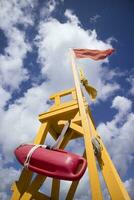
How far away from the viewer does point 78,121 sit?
837cm

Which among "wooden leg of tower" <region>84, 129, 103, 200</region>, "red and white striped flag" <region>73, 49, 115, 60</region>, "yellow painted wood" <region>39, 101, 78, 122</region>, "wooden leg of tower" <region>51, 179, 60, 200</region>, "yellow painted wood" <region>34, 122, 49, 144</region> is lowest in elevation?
"wooden leg of tower" <region>51, 179, 60, 200</region>

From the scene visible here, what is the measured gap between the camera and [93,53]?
10.0 metres

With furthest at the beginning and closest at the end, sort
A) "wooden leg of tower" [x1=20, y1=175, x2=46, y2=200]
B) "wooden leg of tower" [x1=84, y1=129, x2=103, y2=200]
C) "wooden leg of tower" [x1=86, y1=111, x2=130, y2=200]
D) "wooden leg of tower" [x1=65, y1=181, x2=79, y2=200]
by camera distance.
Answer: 1. "wooden leg of tower" [x1=65, y1=181, x2=79, y2=200]
2. "wooden leg of tower" [x1=20, y1=175, x2=46, y2=200]
3. "wooden leg of tower" [x1=86, y1=111, x2=130, y2=200]
4. "wooden leg of tower" [x1=84, y1=129, x2=103, y2=200]

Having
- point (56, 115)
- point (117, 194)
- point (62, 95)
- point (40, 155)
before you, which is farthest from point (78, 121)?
point (117, 194)

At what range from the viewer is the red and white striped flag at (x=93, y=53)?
9897mm

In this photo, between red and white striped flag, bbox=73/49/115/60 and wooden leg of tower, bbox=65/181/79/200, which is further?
red and white striped flag, bbox=73/49/115/60

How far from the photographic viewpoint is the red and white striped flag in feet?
32.5

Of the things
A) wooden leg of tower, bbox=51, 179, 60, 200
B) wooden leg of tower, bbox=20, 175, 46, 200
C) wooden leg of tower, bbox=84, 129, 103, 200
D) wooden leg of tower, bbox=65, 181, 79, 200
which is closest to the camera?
wooden leg of tower, bbox=84, 129, 103, 200

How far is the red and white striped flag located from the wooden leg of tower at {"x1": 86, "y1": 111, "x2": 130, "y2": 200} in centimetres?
383

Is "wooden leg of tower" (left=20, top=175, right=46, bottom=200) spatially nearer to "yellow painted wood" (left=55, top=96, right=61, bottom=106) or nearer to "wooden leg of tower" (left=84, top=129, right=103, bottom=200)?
"wooden leg of tower" (left=84, top=129, right=103, bottom=200)

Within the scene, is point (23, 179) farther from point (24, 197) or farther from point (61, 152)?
point (61, 152)

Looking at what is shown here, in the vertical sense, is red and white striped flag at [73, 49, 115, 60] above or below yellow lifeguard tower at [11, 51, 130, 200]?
above

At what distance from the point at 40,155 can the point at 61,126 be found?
2.49 m

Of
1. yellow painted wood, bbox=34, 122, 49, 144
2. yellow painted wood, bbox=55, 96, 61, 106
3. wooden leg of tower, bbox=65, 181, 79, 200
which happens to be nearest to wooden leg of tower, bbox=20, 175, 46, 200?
yellow painted wood, bbox=34, 122, 49, 144
